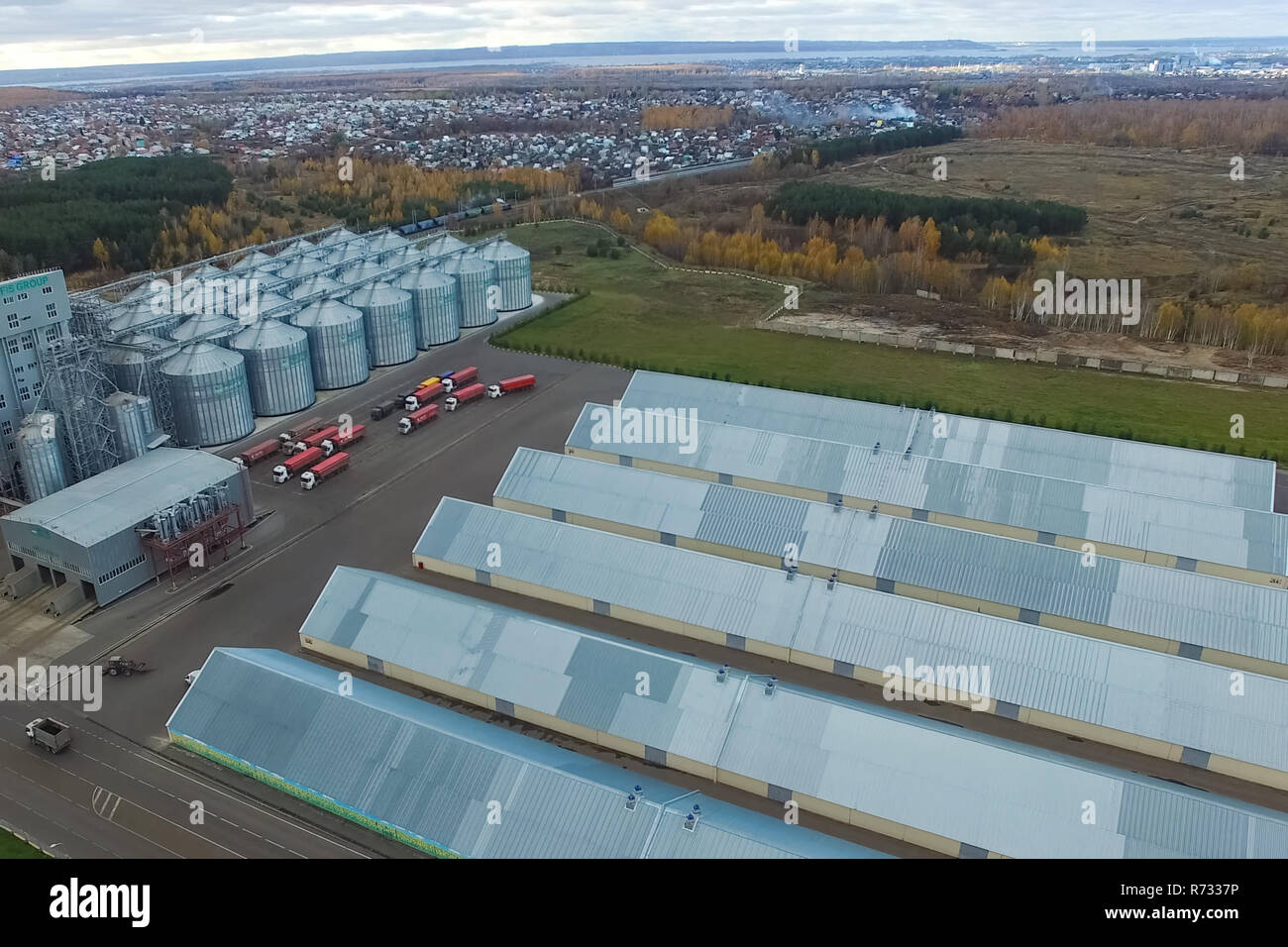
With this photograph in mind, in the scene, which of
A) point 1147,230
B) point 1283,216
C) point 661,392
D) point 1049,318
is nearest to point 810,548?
point 661,392

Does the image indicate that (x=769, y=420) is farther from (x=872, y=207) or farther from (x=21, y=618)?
(x=872, y=207)

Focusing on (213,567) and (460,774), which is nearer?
(460,774)

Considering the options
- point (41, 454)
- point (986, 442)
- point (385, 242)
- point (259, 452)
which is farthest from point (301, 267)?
point (986, 442)

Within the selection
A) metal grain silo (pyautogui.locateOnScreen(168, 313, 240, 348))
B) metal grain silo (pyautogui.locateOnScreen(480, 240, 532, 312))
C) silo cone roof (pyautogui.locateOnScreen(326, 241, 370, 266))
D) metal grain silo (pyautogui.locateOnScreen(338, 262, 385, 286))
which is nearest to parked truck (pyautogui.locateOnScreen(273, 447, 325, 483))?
metal grain silo (pyautogui.locateOnScreen(168, 313, 240, 348))

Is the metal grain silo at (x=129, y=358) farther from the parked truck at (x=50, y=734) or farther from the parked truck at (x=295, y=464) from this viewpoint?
the parked truck at (x=50, y=734)

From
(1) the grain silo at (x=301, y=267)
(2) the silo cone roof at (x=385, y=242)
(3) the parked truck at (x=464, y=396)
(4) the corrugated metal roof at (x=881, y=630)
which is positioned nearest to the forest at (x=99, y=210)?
(2) the silo cone roof at (x=385, y=242)

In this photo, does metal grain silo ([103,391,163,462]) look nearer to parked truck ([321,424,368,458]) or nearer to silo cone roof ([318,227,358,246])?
parked truck ([321,424,368,458])

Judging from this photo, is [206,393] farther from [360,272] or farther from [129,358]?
[360,272]
